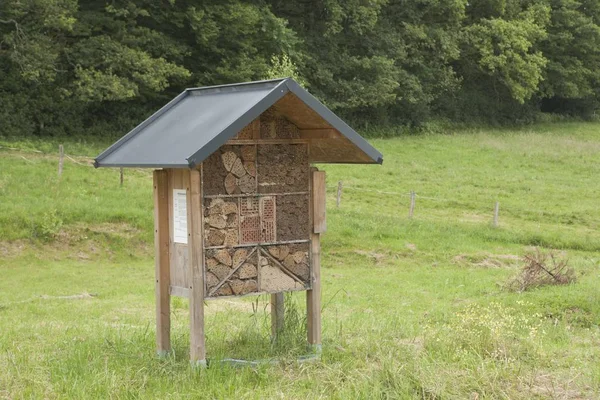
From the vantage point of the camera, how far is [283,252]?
28.9 feet

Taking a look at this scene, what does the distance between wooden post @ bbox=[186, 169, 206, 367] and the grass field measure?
0.26 metres

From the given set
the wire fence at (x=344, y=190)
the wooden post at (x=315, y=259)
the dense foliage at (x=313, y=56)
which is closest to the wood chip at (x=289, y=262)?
the wooden post at (x=315, y=259)

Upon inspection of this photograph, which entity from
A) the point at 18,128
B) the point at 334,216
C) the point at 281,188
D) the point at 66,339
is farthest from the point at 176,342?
the point at 18,128

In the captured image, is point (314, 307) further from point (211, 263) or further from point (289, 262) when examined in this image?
point (211, 263)

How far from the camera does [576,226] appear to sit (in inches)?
1008

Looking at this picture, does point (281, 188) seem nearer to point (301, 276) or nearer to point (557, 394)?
point (301, 276)

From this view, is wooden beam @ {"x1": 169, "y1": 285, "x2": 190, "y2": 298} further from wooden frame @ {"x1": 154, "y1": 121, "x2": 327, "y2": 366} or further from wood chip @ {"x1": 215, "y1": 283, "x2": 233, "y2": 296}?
wood chip @ {"x1": 215, "y1": 283, "x2": 233, "y2": 296}

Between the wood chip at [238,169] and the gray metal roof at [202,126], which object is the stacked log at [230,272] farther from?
the gray metal roof at [202,126]

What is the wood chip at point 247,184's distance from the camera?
8594mm

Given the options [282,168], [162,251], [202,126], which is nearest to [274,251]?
[282,168]

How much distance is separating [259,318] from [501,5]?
145 ft

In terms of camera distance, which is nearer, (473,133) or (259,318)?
(259,318)

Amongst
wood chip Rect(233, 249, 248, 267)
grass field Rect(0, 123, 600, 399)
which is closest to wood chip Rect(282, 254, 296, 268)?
wood chip Rect(233, 249, 248, 267)

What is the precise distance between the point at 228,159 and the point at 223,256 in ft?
3.06
